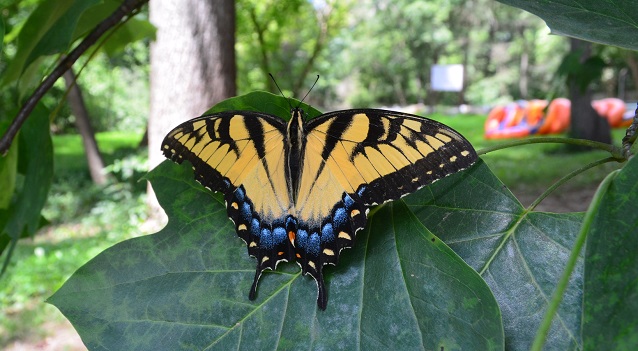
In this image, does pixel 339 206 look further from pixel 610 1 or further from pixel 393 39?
pixel 393 39

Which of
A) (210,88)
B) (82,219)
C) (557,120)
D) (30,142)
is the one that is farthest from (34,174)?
(557,120)

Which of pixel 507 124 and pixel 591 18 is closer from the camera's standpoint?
pixel 591 18

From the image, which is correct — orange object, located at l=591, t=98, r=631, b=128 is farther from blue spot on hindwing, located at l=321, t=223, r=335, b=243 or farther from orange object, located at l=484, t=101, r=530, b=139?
blue spot on hindwing, located at l=321, t=223, r=335, b=243

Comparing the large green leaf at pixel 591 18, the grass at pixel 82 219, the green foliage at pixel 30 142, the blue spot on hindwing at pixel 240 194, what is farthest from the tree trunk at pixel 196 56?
the large green leaf at pixel 591 18

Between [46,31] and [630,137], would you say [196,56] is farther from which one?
[630,137]

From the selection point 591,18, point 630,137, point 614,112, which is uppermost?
point 591,18

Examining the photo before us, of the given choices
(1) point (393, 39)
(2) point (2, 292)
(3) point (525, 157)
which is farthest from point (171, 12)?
(1) point (393, 39)

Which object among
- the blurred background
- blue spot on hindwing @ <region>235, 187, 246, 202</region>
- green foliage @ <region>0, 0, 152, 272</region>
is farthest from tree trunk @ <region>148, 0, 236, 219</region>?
blue spot on hindwing @ <region>235, 187, 246, 202</region>
